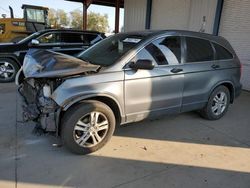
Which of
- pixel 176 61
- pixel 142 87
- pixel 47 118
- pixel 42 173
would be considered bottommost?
pixel 42 173

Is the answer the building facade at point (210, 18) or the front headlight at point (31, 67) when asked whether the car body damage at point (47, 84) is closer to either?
the front headlight at point (31, 67)

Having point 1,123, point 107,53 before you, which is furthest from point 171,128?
point 1,123

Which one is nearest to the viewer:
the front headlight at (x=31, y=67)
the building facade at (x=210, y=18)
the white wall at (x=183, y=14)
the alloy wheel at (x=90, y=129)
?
the alloy wheel at (x=90, y=129)

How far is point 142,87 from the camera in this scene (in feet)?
11.4

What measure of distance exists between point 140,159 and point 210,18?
7016 mm

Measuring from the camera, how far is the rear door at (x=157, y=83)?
3418 mm

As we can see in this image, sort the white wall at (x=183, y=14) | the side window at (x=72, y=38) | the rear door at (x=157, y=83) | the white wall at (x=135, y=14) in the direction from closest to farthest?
the rear door at (x=157, y=83) → the side window at (x=72, y=38) → the white wall at (x=183, y=14) → the white wall at (x=135, y=14)

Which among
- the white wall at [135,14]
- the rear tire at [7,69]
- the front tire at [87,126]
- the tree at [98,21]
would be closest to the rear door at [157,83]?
the front tire at [87,126]

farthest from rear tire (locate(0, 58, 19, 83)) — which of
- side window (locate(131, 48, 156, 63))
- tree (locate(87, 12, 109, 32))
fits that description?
tree (locate(87, 12, 109, 32))

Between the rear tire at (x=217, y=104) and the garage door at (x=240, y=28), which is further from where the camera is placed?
the garage door at (x=240, y=28)

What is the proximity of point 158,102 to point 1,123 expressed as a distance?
2.74m

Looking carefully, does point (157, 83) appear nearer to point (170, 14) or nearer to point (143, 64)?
point (143, 64)

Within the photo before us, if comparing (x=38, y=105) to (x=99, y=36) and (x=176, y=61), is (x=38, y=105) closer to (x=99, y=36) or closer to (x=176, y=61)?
(x=176, y=61)

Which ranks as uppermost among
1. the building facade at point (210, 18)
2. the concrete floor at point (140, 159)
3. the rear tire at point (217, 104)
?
the building facade at point (210, 18)
